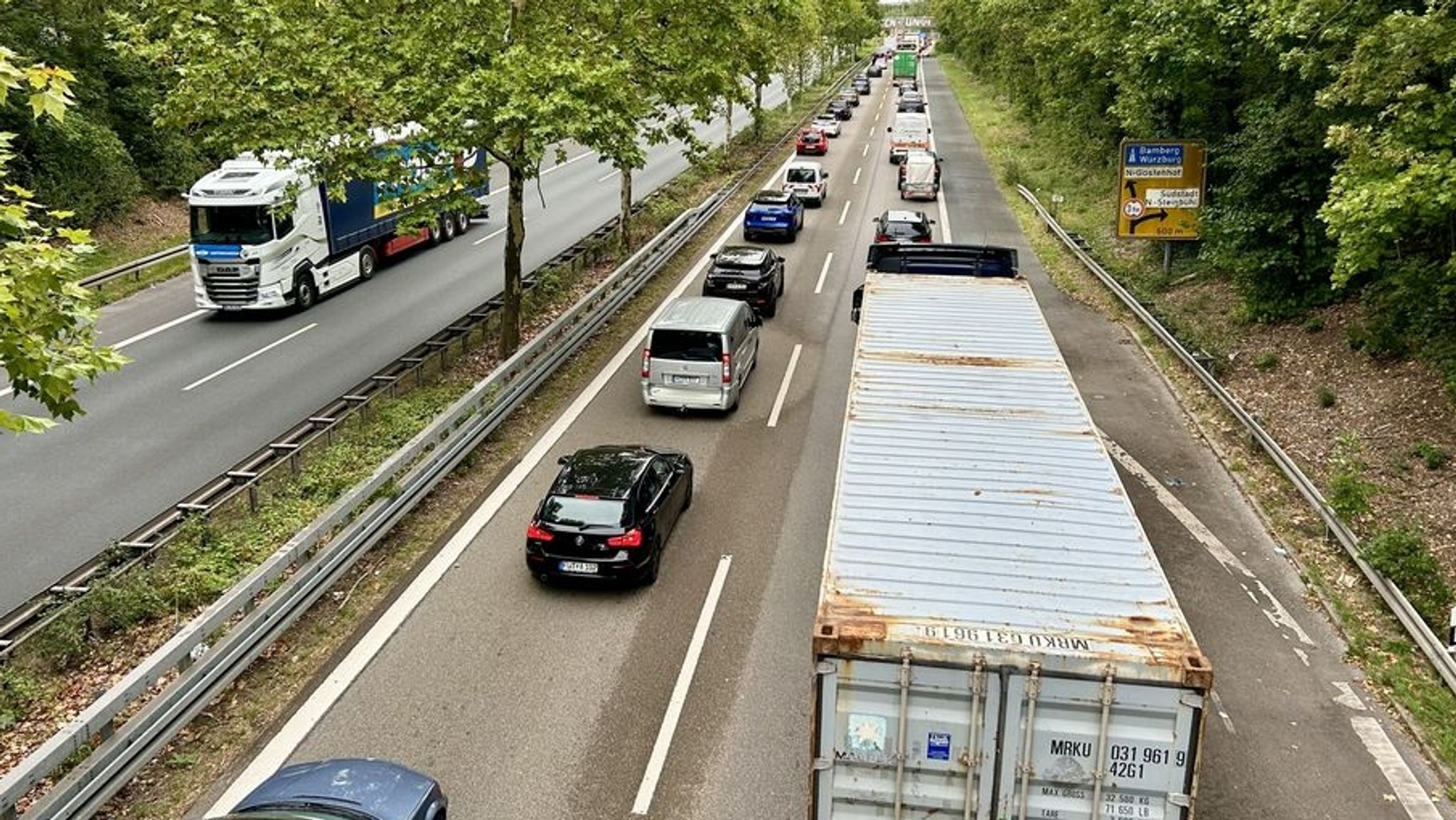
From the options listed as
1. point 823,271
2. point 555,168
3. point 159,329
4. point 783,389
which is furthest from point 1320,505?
point 555,168

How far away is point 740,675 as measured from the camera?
421 inches

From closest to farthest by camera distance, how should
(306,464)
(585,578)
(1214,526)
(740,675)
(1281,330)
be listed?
(740,675) → (585,578) → (1214,526) → (306,464) → (1281,330)

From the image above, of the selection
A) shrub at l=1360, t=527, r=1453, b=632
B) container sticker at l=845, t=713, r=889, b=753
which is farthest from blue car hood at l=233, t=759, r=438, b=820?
shrub at l=1360, t=527, r=1453, b=632

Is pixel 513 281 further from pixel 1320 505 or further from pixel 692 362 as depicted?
pixel 1320 505

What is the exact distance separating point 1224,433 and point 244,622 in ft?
49.0

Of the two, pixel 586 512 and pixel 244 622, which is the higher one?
pixel 586 512

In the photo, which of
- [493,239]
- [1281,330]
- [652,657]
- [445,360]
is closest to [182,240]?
[493,239]

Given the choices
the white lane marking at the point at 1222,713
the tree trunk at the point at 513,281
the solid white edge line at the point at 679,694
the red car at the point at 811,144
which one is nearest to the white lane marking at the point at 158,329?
the tree trunk at the point at 513,281

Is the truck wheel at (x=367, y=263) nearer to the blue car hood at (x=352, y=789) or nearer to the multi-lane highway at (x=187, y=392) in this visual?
the multi-lane highway at (x=187, y=392)

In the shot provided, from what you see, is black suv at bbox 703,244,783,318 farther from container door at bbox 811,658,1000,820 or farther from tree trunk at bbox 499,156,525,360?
container door at bbox 811,658,1000,820

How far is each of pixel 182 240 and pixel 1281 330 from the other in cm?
3227

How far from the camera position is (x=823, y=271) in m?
29.2

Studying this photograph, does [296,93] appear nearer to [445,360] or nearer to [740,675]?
[445,360]

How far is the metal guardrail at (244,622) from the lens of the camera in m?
8.05
